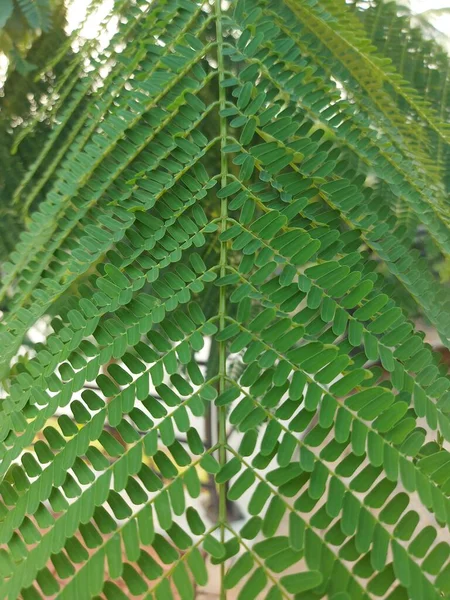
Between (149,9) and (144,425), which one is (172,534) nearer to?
(144,425)

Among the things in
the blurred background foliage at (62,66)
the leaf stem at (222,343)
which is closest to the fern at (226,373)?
the leaf stem at (222,343)

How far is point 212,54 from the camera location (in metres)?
0.39

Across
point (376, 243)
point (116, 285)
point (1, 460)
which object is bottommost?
point (1, 460)

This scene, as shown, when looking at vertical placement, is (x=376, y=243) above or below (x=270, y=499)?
above

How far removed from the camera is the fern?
0.76 feet

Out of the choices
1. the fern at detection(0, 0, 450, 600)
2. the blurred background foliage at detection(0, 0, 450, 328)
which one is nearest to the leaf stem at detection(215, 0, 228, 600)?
the fern at detection(0, 0, 450, 600)

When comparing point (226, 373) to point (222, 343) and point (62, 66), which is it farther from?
point (62, 66)

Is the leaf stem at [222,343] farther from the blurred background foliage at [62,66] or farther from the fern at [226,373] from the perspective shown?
the blurred background foliage at [62,66]

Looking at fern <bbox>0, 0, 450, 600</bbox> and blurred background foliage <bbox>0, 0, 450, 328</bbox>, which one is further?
blurred background foliage <bbox>0, 0, 450, 328</bbox>

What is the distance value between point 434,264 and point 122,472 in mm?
482

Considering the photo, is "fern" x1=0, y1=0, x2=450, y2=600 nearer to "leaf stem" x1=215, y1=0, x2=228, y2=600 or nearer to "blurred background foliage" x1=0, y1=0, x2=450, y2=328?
"leaf stem" x1=215, y1=0, x2=228, y2=600

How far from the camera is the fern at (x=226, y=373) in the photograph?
23 cm

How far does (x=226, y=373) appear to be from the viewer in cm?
29

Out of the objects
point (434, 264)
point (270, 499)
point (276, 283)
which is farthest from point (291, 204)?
point (434, 264)
